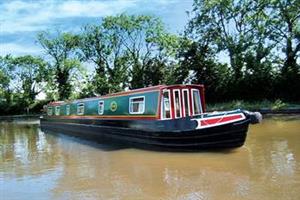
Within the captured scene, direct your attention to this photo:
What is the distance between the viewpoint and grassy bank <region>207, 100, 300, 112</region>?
2309 cm

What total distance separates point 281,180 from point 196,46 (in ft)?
81.8

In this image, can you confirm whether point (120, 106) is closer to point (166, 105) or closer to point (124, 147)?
point (124, 147)

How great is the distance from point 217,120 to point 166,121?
4.45 ft

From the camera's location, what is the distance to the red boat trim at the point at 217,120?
1028cm

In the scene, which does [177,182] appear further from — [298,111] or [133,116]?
[298,111]

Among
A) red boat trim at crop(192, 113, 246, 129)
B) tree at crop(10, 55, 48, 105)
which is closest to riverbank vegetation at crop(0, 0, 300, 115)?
tree at crop(10, 55, 48, 105)

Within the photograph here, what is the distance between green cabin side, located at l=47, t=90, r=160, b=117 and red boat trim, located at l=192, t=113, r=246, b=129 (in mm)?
1696

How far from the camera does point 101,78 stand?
39906 millimetres

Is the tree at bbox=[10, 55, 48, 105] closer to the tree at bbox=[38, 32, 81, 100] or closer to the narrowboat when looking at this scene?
the tree at bbox=[38, 32, 81, 100]

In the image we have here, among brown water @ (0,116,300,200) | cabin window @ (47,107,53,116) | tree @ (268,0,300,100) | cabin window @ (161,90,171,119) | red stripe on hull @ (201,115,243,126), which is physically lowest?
brown water @ (0,116,300,200)

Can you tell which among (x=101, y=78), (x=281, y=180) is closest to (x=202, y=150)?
(x=281, y=180)

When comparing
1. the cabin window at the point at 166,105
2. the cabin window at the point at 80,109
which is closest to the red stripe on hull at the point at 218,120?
the cabin window at the point at 166,105

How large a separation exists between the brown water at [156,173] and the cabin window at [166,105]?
1.21 meters

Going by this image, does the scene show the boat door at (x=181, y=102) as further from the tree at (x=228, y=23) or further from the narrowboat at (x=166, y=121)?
the tree at (x=228, y=23)
